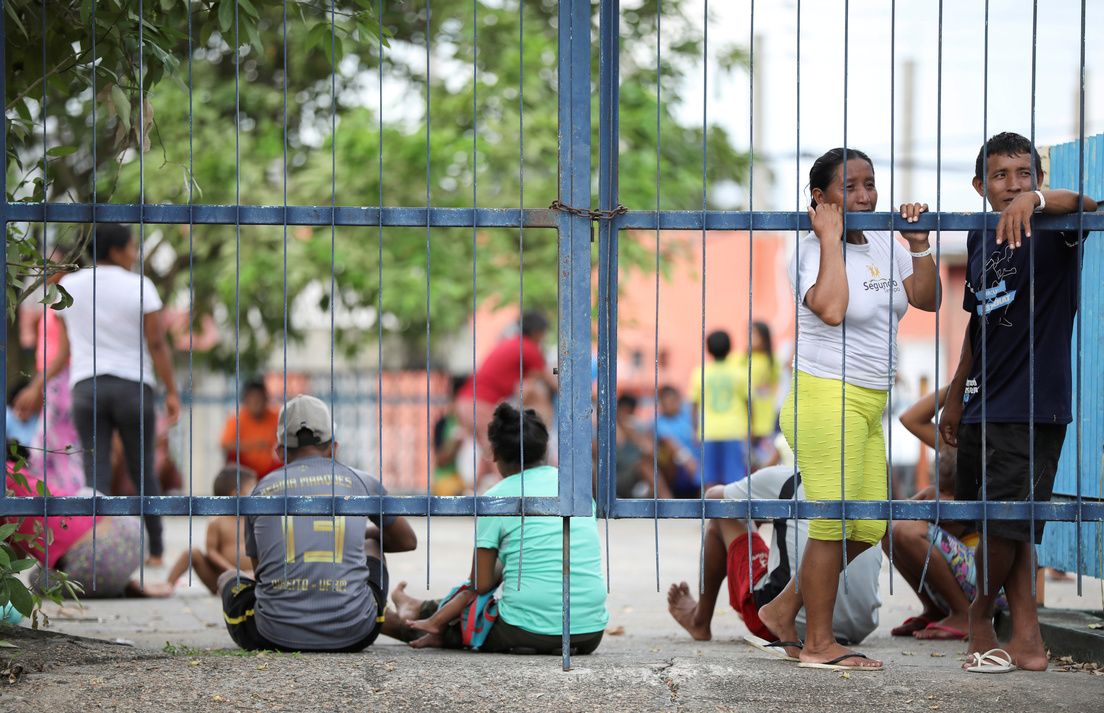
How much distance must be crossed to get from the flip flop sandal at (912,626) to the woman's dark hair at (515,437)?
1820 millimetres

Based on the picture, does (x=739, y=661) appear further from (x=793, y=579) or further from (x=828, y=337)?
(x=828, y=337)

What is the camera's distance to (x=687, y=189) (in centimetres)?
1043

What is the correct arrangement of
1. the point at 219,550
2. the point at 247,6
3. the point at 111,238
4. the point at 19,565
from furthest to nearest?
the point at 111,238 → the point at 219,550 → the point at 247,6 → the point at 19,565

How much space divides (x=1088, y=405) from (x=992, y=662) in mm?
1227

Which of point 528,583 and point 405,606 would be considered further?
point 405,606

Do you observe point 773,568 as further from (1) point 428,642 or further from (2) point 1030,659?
(1) point 428,642

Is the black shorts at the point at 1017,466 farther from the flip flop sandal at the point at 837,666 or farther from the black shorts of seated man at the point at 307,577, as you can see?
the black shorts of seated man at the point at 307,577

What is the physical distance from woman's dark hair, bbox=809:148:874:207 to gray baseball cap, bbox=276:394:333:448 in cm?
190

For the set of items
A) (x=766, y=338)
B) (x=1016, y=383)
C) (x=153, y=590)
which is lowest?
(x=153, y=590)

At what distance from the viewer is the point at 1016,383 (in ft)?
11.6

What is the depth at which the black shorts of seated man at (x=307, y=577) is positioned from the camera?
12.3 feet

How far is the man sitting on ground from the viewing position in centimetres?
400

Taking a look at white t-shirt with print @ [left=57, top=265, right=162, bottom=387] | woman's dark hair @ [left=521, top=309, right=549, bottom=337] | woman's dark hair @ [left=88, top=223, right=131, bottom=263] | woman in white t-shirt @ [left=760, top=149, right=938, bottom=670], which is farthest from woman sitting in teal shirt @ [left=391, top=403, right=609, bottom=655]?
woman's dark hair @ [left=521, top=309, right=549, bottom=337]

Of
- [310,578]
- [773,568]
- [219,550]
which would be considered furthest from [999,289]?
[219,550]
